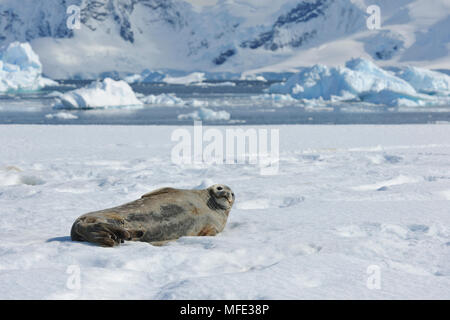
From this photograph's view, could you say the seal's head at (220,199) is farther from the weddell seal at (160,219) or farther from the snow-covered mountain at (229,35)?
the snow-covered mountain at (229,35)

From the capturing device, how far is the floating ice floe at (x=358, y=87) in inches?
1509

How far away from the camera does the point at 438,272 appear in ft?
11.6

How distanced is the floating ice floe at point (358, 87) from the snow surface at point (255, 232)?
29.2 metres

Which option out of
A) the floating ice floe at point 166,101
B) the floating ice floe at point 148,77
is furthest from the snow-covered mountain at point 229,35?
the floating ice floe at point 166,101

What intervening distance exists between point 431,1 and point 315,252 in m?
127

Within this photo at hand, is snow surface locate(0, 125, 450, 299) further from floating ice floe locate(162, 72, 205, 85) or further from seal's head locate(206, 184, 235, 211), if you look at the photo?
floating ice floe locate(162, 72, 205, 85)

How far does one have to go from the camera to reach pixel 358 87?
40969 millimetres

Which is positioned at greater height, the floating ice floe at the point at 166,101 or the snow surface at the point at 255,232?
the floating ice floe at the point at 166,101

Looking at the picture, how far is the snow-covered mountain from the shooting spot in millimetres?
117125

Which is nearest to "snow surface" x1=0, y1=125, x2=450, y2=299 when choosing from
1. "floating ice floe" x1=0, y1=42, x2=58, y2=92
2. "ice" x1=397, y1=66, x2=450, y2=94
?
"ice" x1=397, y1=66, x2=450, y2=94

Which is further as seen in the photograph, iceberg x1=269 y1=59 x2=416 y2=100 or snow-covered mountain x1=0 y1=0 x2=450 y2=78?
snow-covered mountain x1=0 y1=0 x2=450 y2=78

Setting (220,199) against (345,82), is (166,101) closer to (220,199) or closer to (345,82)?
(345,82)

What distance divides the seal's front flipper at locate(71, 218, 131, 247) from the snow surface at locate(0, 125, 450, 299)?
0.08 metres
